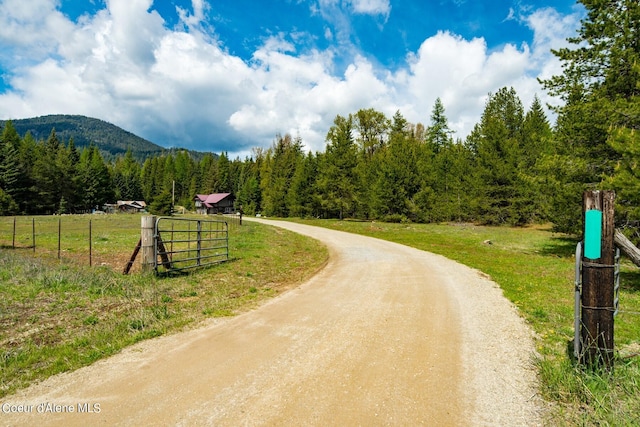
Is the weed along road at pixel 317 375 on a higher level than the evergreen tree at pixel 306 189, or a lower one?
lower

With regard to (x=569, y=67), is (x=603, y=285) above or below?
below

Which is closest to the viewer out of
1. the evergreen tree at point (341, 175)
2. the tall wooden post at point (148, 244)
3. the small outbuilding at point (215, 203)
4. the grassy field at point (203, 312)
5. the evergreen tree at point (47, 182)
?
the grassy field at point (203, 312)

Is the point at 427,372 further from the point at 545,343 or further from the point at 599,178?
the point at 599,178

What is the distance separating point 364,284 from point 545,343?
15.0 feet

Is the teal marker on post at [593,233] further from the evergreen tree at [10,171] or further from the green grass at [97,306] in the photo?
the evergreen tree at [10,171]

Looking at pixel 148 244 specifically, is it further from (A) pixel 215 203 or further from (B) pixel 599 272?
(A) pixel 215 203

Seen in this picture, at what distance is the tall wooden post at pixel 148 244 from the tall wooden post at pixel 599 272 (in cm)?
990

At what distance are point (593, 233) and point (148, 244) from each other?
33.2 ft

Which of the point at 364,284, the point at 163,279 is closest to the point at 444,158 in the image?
the point at 364,284

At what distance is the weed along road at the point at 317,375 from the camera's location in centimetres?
343

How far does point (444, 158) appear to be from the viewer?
3931 centimetres

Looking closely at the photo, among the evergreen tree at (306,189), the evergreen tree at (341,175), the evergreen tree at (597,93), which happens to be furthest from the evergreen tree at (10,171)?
the evergreen tree at (597,93)

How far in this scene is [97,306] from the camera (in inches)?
274

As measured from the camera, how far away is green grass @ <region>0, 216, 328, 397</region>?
15.6ft
